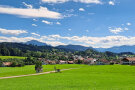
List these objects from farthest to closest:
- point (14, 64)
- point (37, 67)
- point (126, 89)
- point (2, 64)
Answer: point (2, 64), point (14, 64), point (37, 67), point (126, 89)

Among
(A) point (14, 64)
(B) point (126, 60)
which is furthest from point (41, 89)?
(B) point (126, 60)

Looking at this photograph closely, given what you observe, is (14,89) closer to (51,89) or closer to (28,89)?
(28,89)

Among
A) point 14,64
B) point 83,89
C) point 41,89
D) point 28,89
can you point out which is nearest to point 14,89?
point 28,89

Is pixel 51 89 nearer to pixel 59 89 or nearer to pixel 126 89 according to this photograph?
pixel 59 89

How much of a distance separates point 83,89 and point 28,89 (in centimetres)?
769

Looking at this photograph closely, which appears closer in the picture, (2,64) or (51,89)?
(51,89)

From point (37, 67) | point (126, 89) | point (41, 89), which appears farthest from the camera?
point (37, 67)

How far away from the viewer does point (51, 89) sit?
79.9ft

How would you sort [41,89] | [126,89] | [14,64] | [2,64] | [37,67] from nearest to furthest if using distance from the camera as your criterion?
[126,89] < [41,89] < [37,67] < [14,64] < [2,64]

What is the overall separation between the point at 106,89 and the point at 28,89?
10.7 m

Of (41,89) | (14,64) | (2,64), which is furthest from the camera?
(2,64)

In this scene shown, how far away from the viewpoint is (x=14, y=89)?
25.1m

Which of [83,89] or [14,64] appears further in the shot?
[14,64]

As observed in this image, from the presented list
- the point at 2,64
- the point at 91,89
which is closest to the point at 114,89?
the point at 91,89
